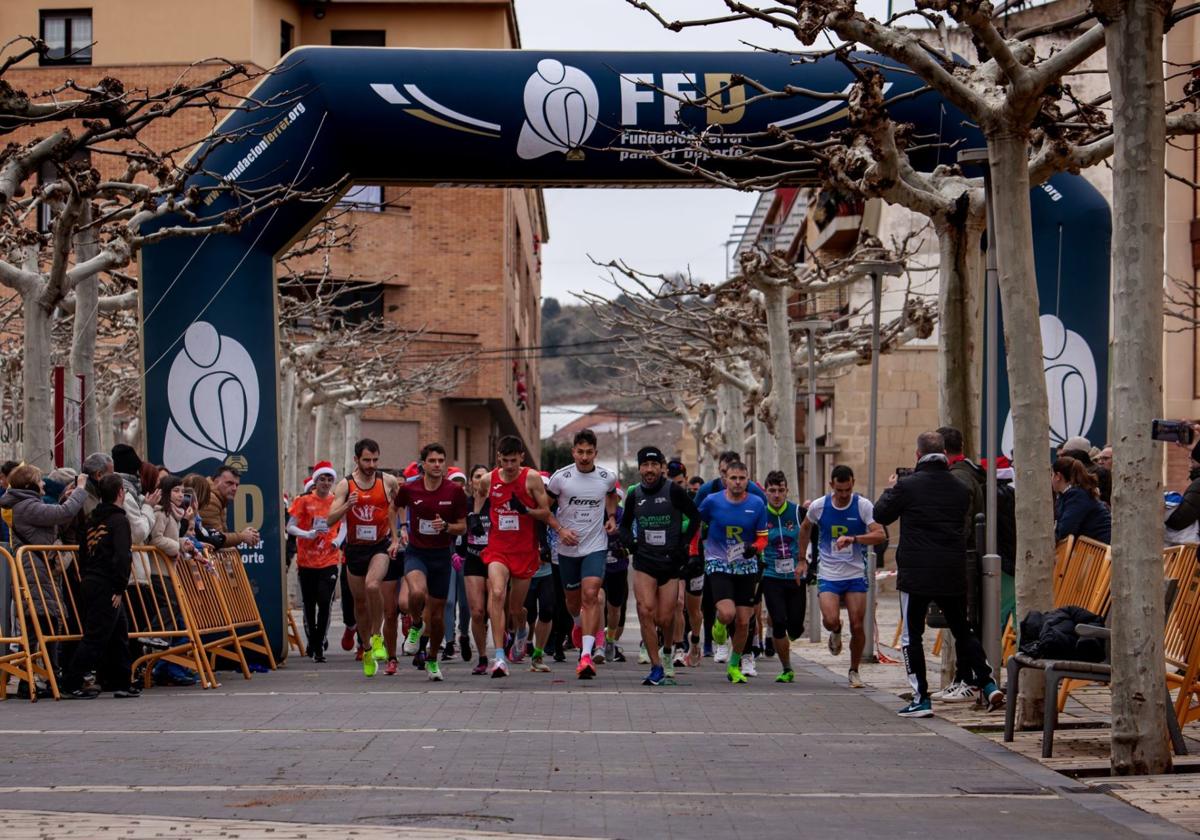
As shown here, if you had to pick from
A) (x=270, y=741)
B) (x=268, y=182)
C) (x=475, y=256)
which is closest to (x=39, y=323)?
(x=268, y=182)

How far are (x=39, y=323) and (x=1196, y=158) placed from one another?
65.5 feet

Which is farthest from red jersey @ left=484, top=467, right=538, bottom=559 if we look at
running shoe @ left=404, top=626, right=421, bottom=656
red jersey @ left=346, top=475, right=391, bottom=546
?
red jersey @ left=346, top=475, right=391, bottom=546

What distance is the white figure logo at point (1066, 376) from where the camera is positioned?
16.8 meters

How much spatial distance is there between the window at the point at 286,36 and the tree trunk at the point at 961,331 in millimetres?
39376

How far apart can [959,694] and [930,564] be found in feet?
4.74

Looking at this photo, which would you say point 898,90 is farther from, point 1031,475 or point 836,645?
point 1031,475

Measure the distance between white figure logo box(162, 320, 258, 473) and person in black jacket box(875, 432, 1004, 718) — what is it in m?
7.12

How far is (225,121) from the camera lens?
17281 millimetres

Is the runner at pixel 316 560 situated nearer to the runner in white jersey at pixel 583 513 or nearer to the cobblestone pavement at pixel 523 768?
the runner in white jersey at pixel 583 513

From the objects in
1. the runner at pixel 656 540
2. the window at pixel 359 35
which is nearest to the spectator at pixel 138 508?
the runner at pixel 656 540

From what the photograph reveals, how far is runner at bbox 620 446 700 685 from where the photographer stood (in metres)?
15.4

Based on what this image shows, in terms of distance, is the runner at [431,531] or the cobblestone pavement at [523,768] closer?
the cobblestone pavement at [523,768]

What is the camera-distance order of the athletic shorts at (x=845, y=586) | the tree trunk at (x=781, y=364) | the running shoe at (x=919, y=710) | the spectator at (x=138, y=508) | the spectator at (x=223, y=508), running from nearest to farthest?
the running shoe at (x=919, y=710), the spectator at (x=138, y=508), the athletic shorts at (x=845, y=586), the spectator at (x=223, y=508), the tree trunk at (x=781, y=364)

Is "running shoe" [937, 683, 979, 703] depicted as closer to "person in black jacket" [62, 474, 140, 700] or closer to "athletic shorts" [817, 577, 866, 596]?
"athletic shorts" [817, 577, 866, 596]
